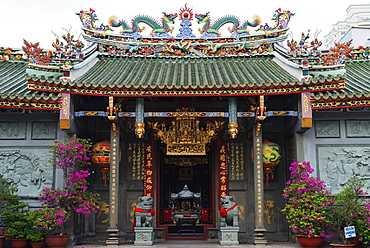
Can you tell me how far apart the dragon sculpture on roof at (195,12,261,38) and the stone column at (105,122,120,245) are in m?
4.58

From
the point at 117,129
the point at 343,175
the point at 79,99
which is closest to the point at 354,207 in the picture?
the point at 343,175

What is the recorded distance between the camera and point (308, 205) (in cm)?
911

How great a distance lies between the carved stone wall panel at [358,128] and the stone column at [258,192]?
2.20 metres

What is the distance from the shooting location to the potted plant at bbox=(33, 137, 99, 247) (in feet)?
30.1

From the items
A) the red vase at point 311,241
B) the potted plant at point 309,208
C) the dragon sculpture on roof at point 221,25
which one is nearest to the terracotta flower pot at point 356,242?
the potted plant at point 309,208

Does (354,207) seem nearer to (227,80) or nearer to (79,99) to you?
(227,80)

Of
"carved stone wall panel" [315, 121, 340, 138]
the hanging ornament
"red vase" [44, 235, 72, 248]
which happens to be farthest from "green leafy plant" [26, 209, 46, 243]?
"carved stone wall panel" [315, 121, 340, 138]

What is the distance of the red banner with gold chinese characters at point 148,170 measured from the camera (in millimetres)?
11445

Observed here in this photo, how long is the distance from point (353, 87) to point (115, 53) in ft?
21.6

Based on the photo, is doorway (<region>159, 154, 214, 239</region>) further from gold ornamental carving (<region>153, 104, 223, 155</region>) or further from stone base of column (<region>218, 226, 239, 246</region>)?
stone base of column (<region>218, 226, 239, 246</region>)

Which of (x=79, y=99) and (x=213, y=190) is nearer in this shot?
(x=79, y=99)

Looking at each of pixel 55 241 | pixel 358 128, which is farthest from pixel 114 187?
pixel 358 128

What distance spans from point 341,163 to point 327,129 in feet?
2.82

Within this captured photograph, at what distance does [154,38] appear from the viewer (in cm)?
1274
